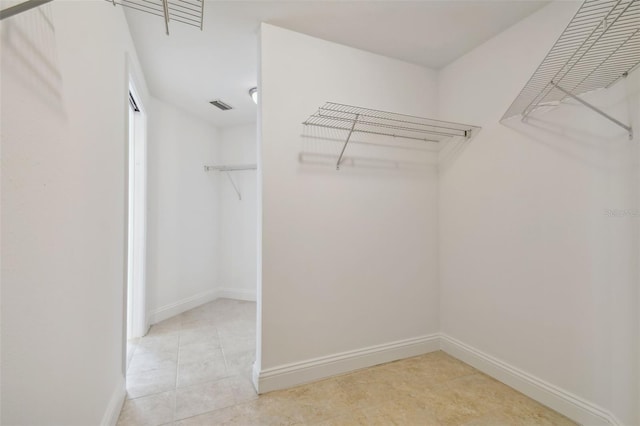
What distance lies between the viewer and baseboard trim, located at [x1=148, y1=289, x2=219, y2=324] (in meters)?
3.02

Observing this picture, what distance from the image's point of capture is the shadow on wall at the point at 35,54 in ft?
2.33

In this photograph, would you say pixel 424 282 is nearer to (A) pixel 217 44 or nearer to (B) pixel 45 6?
(A) pixel 217 44

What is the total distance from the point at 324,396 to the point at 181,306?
2.26 metres

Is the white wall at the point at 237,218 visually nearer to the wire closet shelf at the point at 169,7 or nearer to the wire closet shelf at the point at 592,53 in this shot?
the wire closet shelf at the point at 169,7

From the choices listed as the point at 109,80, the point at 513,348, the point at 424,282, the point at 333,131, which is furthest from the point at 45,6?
the point at 513,348

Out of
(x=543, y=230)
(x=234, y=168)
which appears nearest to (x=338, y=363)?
(x=543, y=230)

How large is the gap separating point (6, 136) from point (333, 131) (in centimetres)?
164

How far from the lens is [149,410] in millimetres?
1631

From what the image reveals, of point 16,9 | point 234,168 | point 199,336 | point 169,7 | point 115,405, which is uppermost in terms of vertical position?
point 169,7

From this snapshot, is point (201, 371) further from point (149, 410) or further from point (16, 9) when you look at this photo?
point (16, 9)

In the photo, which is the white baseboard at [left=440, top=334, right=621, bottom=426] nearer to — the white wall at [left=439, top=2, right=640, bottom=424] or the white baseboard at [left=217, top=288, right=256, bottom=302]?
the white wall at [left=439, top=2, right=640, bottom=424]

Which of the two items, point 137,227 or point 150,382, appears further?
point 137,227

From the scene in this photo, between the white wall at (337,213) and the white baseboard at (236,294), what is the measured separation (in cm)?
208

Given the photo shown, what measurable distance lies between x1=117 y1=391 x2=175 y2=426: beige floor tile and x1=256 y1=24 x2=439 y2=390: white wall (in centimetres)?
55
